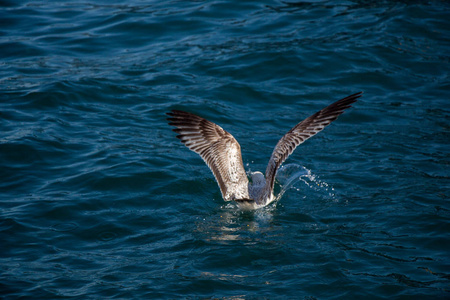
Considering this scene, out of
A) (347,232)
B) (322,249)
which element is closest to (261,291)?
(322,249)

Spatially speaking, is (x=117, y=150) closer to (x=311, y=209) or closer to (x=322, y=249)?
(x=311, y=209)

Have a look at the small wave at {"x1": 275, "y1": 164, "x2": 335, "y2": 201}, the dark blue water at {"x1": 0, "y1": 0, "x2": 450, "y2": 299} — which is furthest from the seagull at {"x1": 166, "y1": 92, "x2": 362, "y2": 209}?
the small wave at {"x1": 275, "y1": 164, "x2": 335, "y2": 201}

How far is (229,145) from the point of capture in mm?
8125

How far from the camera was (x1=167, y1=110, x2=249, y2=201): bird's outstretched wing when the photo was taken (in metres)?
8.07

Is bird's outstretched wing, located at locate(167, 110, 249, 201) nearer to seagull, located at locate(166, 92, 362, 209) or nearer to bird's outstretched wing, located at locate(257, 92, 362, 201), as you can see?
seagull, located at locate(166, 92, 362, 209)

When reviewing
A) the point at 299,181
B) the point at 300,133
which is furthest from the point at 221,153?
the point at 299,181

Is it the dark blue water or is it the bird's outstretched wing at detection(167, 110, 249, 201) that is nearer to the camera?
the dark blue water

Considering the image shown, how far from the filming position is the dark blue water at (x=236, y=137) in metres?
6.55

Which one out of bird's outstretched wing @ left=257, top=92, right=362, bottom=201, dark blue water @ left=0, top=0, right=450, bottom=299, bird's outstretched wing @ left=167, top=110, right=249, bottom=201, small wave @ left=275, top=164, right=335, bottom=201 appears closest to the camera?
dark blue water @ left=0, top=0, right=450, bottom=299

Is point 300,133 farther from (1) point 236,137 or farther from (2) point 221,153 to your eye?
(1) point 236,137

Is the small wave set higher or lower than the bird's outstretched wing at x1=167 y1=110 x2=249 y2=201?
lower

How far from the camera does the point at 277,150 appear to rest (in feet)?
26.1

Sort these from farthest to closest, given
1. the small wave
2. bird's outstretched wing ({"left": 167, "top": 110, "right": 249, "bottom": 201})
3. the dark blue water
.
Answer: the small wave → bird's outstretched wing ({"left": 167, "top": 110, "right": 249, "bottom": 201}) → the dark blue water

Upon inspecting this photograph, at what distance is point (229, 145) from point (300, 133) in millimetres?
1110
